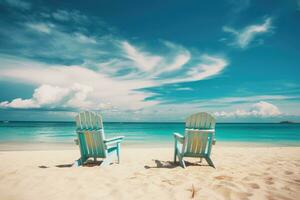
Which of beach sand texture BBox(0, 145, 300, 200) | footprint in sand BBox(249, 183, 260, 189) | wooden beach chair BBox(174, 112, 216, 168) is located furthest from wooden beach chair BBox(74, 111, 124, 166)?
footprint in sand BBox(249, 183, 260, 189)

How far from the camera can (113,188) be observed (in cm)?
306

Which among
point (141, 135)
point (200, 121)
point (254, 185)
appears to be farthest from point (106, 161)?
point (141, 135)

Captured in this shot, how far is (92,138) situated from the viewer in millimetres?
4742

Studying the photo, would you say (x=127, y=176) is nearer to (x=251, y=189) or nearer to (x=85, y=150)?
(x=85, y=150)

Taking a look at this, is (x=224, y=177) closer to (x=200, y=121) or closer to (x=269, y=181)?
(x=269, y=181)

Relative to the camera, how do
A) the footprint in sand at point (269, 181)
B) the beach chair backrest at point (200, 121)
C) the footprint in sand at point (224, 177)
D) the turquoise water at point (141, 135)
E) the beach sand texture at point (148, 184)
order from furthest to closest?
the turquoise water at point (141, 135) < the beach chair backrest at point (200, 121) < the footprint in sand at point (224, 177) < the footprint in sand at point (269, 181) < the beach sand texture at point (148, 184)

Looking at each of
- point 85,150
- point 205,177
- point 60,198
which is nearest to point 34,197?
point 60,198

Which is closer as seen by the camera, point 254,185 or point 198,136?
point 254,185

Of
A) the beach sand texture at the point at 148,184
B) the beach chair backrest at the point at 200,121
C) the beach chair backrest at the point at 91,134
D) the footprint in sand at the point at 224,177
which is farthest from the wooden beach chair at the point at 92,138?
the footprint in sand at the point at 224,177

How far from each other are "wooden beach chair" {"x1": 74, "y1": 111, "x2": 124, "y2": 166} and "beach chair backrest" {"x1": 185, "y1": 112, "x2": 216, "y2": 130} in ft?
6.08

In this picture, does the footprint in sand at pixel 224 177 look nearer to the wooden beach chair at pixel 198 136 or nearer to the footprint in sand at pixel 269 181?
the footprint in sand at pixel 269 181

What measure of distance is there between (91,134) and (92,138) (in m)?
0.10

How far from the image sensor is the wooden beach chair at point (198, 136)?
15.4 feet

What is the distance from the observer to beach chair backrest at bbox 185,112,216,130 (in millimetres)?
4739
